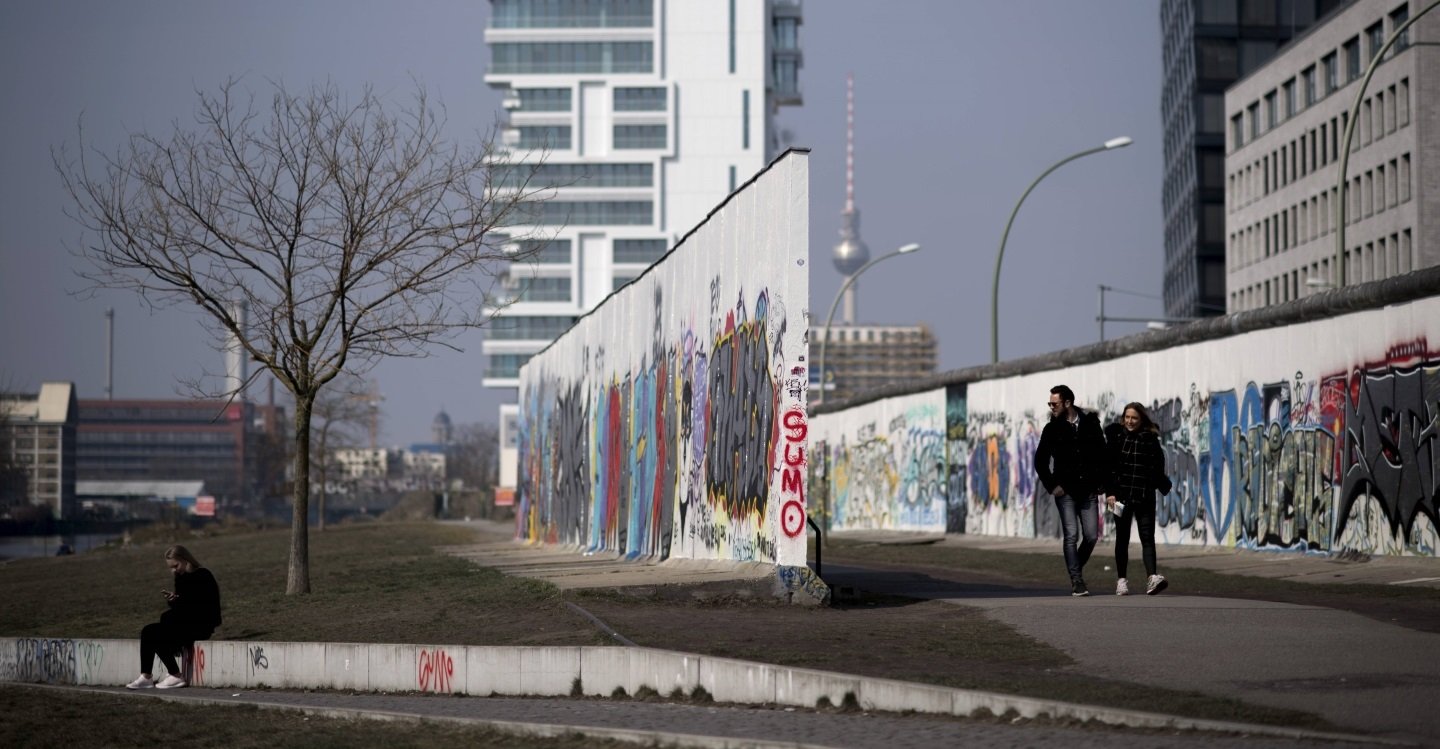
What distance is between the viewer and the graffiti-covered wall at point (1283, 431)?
18.3 m

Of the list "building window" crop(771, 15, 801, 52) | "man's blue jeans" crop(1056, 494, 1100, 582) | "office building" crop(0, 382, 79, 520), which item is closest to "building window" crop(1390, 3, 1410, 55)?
"man's blue jeans" crop(1056, 494, 1100, 582)

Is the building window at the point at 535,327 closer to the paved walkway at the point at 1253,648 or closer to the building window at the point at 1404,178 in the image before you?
the building window at the point at 1404,178

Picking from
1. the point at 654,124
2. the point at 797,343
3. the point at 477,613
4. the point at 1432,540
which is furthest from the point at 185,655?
the point at 654,124

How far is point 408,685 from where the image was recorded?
39.3 ft

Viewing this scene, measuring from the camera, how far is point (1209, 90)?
9138 centimetres

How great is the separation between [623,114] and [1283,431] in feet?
375

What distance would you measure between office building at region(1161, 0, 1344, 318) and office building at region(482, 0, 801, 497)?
→ 141 ft

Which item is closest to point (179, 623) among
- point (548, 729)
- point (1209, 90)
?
point (548, 729)

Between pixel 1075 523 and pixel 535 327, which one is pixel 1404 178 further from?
pixel 535 327

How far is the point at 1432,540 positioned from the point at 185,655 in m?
11.9

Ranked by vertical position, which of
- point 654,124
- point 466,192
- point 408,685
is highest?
point 654,124

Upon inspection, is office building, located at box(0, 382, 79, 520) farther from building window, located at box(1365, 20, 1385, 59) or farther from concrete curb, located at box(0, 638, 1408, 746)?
concrete curb, located at box(0, 638, 1408, 746)

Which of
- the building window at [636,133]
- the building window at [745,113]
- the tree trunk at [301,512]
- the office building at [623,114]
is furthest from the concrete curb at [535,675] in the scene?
the building window at [745,113]

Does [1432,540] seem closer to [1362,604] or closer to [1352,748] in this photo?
[1362,604]
